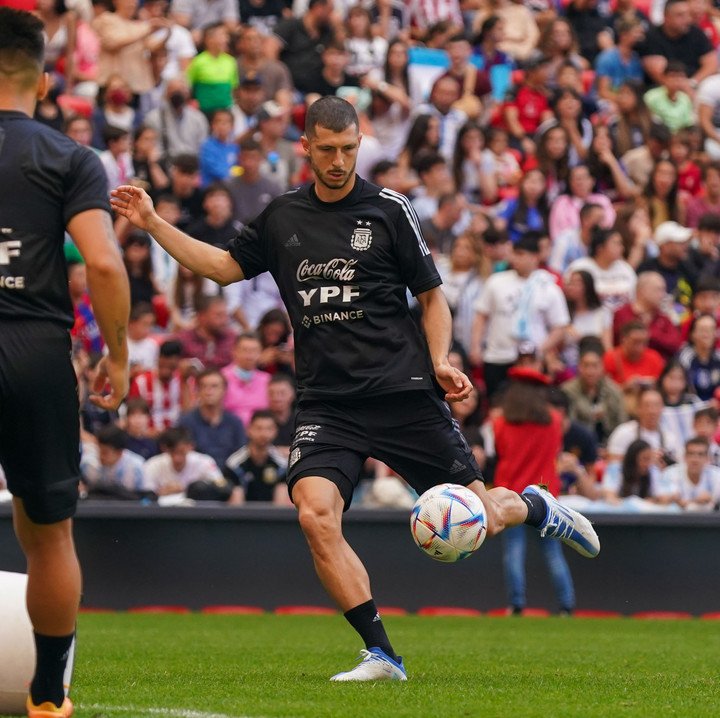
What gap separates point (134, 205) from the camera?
7.76m

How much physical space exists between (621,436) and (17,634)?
970 cm

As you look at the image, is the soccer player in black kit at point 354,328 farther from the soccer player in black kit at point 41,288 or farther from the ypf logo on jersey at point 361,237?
the soccer player in black kit at point 41,288

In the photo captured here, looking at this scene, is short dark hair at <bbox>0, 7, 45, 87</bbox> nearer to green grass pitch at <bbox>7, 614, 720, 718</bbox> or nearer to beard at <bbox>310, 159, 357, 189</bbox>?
green grass pitch at <bbox>7, 614, 720, 718</bbox>

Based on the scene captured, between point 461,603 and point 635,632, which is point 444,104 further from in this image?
point 635,632

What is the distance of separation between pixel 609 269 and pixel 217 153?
442cm

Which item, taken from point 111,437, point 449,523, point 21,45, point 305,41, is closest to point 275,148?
point 305,41

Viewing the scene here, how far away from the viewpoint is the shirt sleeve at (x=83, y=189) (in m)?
5.46

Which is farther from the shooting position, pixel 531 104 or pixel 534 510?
pixel 531 104

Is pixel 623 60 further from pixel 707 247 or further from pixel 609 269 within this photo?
pixel 609 269

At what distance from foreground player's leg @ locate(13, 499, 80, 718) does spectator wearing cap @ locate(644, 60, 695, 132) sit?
16.8 meters

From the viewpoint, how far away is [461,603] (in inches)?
555

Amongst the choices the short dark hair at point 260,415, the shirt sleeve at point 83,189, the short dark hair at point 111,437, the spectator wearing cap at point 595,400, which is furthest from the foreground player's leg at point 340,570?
the spectator wearing cap at point 595,400

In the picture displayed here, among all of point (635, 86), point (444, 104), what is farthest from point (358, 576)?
point (635, 86)

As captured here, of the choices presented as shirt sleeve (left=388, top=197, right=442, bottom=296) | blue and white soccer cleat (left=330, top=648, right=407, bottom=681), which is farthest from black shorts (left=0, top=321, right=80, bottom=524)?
shirt sleeve (left=388, top=197, right=442, bottom=296)
